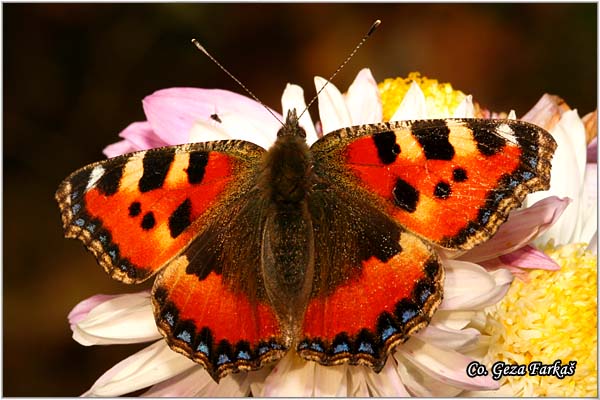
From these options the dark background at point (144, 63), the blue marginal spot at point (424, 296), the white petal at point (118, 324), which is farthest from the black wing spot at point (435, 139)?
the dark background at point (144, 63)

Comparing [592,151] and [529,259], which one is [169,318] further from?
[592,151]

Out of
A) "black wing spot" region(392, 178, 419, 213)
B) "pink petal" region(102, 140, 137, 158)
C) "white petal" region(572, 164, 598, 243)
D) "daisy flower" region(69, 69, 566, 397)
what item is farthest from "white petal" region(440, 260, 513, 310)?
"pink petal" region(102, 140, 137, 158)

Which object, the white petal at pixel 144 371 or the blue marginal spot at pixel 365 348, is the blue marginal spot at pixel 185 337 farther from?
the blue marginal spot at pixel 365 348

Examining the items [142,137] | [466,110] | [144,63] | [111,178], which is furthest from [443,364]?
[144,63]

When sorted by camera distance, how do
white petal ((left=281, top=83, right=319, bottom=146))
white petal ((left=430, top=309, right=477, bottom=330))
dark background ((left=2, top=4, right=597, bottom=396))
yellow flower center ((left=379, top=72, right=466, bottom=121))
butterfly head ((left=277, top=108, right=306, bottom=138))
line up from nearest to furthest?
white petal ((left=430, top=309, right=477, bottom=330)) → butterfly head ((left=277, top=108, right=306, bottom=138)) → white petal ((left=281, top=83, right=319, bottom=146)) → yellow flower center ((left=379, top=72, right=466, bottom=121)) → dark background ((left=2, top=4, right=597, bottom=396))

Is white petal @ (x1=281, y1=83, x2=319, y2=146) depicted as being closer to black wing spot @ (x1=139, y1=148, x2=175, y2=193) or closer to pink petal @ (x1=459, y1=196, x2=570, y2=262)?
black wing spot @ (x1=139, y1=148, x2=175, y2=193)

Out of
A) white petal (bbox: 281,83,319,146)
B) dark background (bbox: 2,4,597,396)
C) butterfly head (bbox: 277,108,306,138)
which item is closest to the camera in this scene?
butterfly head (bbox: 277,108,306,138)
